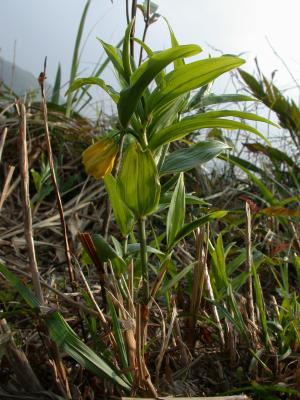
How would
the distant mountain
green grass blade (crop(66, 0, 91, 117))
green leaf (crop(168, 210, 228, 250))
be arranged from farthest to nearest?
the distant mountain, green grass blade (crop(66, 0, 91, 117)), green leaf (crop(168, 210, 228, 250))

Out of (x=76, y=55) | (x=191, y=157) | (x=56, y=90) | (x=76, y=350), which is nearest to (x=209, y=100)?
(x=191, y=157)

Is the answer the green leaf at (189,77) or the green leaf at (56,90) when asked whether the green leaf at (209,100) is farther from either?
the green leaf at (56,90)

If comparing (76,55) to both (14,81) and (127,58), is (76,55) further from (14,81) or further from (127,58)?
(127,58)

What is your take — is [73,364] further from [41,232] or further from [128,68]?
[41,232]

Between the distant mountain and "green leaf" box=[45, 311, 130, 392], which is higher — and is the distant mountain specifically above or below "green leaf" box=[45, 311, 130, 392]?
above

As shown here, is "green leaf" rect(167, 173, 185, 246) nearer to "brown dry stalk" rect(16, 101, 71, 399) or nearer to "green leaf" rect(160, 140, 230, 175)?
"green leaf" rect(160, 140, 230, 175)

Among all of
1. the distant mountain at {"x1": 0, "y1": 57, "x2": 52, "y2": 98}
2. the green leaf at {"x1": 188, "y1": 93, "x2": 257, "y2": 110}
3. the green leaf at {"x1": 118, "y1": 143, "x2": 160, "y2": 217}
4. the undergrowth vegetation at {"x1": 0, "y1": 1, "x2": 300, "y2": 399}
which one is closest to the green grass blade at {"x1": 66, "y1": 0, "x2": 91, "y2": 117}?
the distant mountain at {"x1": 0, "y1": 57, "x2": 52, "y2": 98}

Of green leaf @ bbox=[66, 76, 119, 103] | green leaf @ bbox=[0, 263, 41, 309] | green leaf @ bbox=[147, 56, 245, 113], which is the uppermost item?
green leaf @ bbox=[147, 56, 245, 113]
